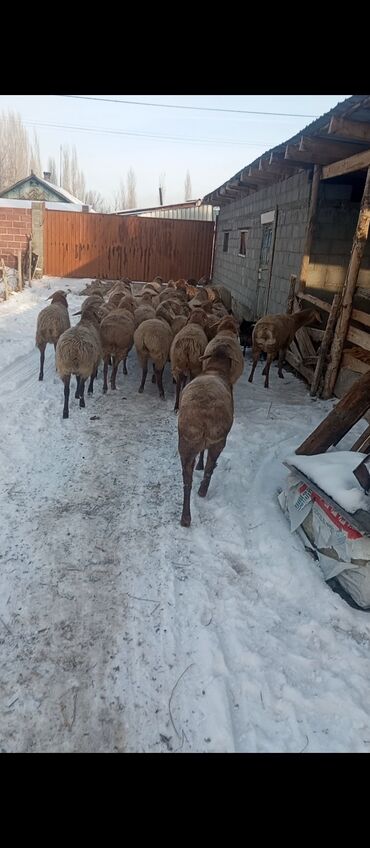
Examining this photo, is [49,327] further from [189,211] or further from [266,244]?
[189,211]

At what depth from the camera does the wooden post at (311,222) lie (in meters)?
8.89

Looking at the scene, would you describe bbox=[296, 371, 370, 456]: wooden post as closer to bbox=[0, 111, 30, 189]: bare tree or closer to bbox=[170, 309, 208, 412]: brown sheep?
bbox=[170, 309, 208, 412]: brown sheep

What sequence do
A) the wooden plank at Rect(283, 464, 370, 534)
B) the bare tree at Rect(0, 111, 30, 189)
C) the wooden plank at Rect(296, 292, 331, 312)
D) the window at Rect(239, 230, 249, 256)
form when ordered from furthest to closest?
the bare tree at Rect(0, 111, 30, 189) → the window at Rect(239, 230, 249, 256) → the wooden plank at Rect(296, 292, 331, 312) → the wooden plank at Rect(283, 464, 370, 534)

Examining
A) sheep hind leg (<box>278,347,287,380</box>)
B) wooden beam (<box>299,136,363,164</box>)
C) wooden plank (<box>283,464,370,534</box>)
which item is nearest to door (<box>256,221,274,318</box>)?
sheep hind leg (<box>278,347,287,380</box>)

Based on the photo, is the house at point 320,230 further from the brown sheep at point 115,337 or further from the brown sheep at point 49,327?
the brown sheep at point 49,327

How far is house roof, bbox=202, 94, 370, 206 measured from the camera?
6.34 m

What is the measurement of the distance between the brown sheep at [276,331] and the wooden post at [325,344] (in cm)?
103

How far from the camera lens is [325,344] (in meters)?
8.19

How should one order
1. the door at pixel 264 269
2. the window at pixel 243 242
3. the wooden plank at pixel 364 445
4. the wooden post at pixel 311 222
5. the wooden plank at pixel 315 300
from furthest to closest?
the window at pixel 243 242, the door at pixel 264 269, the wooden post at pixel 311 222, the wooden plank at pixel 315 300, the wooden plank at pixel 364 445

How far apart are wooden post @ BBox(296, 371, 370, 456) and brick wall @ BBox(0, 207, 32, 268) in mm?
20984

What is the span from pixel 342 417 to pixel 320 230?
19.8ft

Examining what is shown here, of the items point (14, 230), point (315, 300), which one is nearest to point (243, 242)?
point (315, 300)

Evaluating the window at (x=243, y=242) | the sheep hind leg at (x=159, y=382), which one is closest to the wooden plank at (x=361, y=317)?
the sheep hind leg at (x=159, y=382)
